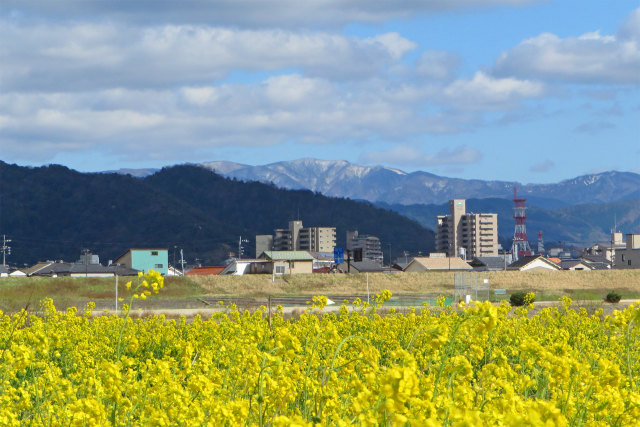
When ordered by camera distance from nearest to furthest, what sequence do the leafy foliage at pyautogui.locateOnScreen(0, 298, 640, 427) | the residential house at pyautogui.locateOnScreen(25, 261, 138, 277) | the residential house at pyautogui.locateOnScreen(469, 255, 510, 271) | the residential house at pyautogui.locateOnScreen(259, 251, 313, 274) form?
the leafy foliage at pyautogui.locateOnScreen(0, 298, 640, 427) → the residential house at pyautogui.locateOnScreen(25, 261, 138, 277) → the residential house at pyautogui.locateOnScreen(259, 251, 313, 274) → the residential house at pyautogui.locateOnScreen(469, 255, 510, 271)

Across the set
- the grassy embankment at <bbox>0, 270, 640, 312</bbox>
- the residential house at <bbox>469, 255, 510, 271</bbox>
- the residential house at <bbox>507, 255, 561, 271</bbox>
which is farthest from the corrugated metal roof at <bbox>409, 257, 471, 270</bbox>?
the grassy embankment at <bbox>0, 270, 640, 312</bbox>

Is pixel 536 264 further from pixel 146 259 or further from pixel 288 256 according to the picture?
pixel 146 259

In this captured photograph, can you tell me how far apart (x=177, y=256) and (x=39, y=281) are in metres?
136

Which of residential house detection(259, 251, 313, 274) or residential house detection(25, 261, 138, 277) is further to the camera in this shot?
residential house detection(259, 251, 313, 274)

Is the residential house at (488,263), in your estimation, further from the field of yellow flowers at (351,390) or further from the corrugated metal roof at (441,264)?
the field of yellow flowers at (351,390)

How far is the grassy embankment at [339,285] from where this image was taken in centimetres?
6116

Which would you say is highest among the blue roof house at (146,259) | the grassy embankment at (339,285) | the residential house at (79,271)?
the blue roof house at (146,259)

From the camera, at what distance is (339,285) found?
7075 centimetres

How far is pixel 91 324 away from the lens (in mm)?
16391

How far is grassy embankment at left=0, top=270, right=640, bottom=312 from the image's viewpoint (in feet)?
201

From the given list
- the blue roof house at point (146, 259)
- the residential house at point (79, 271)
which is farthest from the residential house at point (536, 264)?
the residential house at point (79, 271)

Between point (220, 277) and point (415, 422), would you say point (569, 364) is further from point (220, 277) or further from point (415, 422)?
point (220, 277)

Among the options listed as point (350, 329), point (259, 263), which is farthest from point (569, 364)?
point (259, 263)

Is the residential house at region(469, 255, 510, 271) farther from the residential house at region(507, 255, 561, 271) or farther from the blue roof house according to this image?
the blue roof house
